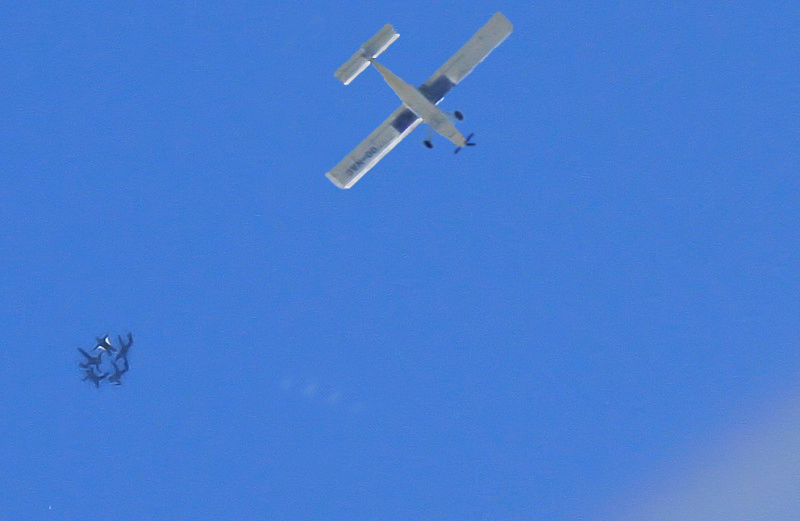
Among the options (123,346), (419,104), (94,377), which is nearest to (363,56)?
(419,104)

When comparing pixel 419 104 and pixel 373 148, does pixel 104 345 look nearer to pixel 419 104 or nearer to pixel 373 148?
pixel 373 148

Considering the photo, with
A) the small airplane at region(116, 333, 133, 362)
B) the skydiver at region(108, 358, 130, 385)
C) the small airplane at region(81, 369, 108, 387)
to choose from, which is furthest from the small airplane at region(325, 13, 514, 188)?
the small airplane at region(81, 369, 108, 387)

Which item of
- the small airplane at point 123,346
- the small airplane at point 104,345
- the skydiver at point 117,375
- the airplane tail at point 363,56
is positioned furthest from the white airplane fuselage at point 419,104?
the skydiver at point 117,375

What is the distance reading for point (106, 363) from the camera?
1293 inches

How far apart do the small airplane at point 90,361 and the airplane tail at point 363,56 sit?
1708 cm

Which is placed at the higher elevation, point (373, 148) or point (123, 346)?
point (373, 148)

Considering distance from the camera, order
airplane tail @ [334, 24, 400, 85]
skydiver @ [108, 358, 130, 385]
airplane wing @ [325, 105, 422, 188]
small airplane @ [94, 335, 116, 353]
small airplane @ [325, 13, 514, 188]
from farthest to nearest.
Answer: skydiver @ [108, 358, 130, 385] → small airplane @ [94, 335, 116, 353] → airplane wing @ [325, 105, 422, 188] → small airplane @ [325, 13, 514, 188] → airplane tail @ [334, 24, 400, 85]

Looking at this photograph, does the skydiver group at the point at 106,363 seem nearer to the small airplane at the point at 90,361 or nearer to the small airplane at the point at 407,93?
the small airplane at the point at 90,361

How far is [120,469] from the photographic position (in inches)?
1291

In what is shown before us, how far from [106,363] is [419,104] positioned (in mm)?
18810

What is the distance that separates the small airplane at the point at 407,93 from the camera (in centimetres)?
2958

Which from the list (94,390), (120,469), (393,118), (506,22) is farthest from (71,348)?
(506,22)

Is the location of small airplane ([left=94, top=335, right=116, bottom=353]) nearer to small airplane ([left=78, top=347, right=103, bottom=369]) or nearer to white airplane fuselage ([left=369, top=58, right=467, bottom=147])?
small airplane ([left=78, top=347, right=103, bottom=369])

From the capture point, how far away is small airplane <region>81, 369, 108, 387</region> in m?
32.6
